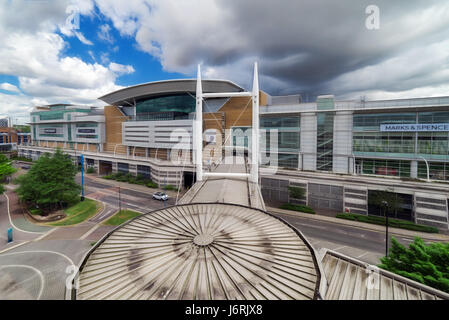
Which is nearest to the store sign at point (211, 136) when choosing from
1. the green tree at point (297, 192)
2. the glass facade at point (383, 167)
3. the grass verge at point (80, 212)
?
the green tree at point (297, 192)

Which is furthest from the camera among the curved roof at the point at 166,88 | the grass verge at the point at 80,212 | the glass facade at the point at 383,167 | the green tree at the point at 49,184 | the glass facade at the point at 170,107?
the glass facade at the point at 170,107

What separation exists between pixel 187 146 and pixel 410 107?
134 feet

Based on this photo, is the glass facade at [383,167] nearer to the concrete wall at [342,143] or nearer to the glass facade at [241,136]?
the concrete wall at [342,143]

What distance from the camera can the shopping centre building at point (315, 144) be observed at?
93.0ft

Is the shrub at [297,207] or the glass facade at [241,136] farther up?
the glass facade at [241,136]

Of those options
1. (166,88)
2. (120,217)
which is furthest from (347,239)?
(166,88)

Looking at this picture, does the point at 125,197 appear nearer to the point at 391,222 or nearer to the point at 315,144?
the point at 315,144

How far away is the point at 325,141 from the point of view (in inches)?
1419

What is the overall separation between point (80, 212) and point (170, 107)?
3441cm

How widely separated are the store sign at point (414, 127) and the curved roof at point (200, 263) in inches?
1245

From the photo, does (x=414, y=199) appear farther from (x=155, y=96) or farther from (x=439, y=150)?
(x=155, y=96)

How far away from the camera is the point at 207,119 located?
166 ft

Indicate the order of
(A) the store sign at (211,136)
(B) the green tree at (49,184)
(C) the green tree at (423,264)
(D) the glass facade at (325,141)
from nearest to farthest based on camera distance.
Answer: (C) the green tree at (423,264), (B) the green tree at (49,184), (D) the glass facade at (325,141), (A) the store sign at (211,136)
